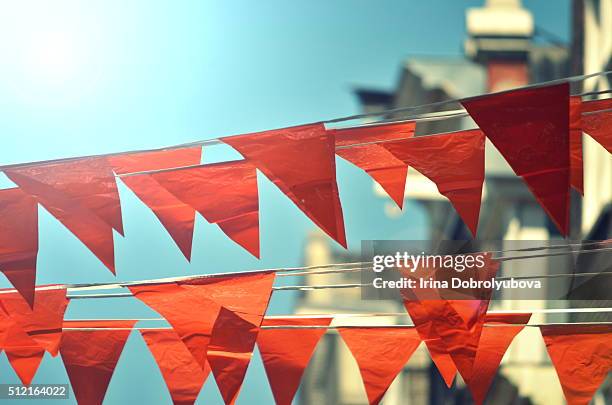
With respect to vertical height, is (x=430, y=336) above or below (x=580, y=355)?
above

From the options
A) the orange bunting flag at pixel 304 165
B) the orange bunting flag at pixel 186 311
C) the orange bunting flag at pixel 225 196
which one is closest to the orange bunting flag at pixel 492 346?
the orange bunting flag at pixel 304 165

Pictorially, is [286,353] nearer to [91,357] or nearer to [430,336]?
[430,336]

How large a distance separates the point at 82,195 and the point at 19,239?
1.70 ft

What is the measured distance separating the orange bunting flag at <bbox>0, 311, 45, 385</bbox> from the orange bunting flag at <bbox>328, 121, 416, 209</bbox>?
249 cm

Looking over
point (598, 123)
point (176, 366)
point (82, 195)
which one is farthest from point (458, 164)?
point (176, 366)

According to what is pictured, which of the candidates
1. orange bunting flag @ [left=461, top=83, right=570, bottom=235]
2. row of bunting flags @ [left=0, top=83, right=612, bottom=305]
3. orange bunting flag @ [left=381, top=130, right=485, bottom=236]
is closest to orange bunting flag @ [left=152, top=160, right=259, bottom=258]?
row of bunting flags @ [left=0, top=83, right=612, bottom=305]

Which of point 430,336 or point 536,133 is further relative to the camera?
point 430,336

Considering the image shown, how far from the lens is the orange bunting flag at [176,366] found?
791 centimetres

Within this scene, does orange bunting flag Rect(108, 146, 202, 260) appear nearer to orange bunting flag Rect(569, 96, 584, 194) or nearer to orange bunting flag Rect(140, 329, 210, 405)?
orange bunting flag Rect(140, 329, 210, 405)

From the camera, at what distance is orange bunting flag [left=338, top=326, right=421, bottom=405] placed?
24.8ft

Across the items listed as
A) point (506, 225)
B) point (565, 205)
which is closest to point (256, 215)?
point (565, 205)

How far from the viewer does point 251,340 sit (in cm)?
732

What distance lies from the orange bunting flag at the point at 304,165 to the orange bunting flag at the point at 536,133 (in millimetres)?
875

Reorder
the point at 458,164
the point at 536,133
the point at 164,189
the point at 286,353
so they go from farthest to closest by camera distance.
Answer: the point at 286,353
the point at 164,189
the point at 458,164
the point at 536,133
